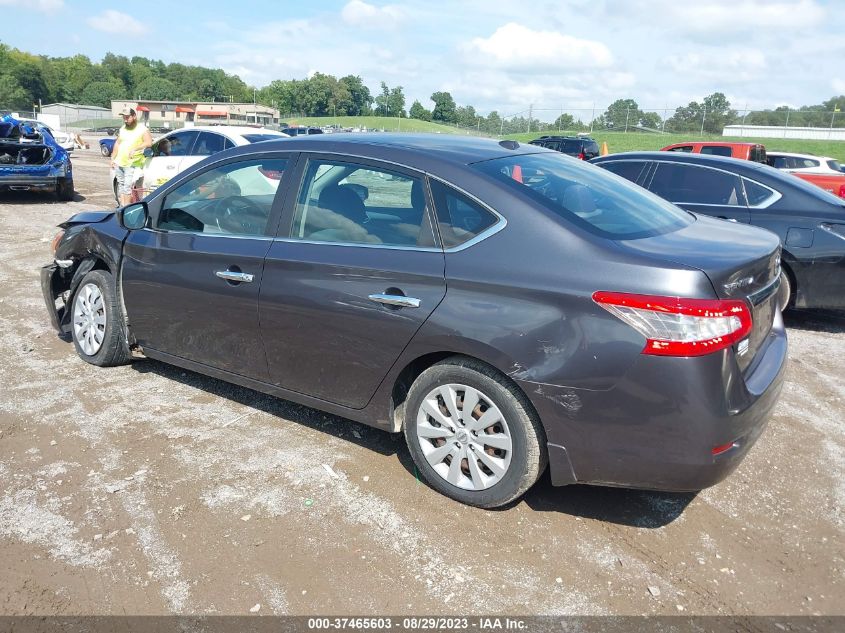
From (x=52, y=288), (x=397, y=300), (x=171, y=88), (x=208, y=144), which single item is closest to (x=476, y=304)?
(x=397, y=300)

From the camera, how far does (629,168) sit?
7.34 meters

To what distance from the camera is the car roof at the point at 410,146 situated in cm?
349

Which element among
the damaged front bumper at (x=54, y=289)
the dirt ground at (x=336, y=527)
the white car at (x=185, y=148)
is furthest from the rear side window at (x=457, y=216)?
the white car at (x=185, y=148)

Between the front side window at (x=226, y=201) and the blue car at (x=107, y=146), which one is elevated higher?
the blue car at (x=107, y=146)

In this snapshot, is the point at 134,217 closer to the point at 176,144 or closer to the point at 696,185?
the point at 696,185

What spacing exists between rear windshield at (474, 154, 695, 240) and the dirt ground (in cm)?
137

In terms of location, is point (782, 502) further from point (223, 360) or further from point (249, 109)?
point (249, 109)

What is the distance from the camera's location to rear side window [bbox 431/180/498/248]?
3150 mm

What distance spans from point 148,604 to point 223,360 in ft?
5.51

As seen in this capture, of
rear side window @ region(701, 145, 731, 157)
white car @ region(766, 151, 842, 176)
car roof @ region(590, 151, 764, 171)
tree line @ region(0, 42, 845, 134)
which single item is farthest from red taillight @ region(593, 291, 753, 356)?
tree line @ region(0, 42, 845, 134)

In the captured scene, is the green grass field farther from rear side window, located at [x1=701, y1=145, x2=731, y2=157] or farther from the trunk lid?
the trunk lid

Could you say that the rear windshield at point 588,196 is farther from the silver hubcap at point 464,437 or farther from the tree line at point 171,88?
the tree line at point 171,88

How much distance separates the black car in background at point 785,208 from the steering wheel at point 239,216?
14.2 feet

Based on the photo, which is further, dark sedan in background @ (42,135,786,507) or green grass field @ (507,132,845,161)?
green grass field @ (507,132,845,161)
